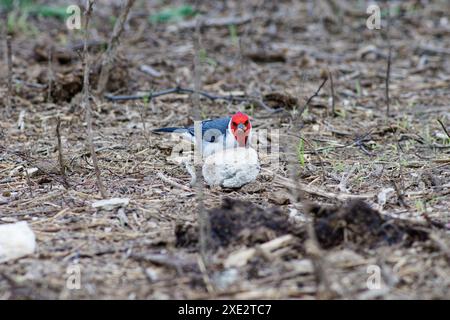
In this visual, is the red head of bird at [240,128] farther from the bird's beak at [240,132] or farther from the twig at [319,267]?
the twig at [319,267]

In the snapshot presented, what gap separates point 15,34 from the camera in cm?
915

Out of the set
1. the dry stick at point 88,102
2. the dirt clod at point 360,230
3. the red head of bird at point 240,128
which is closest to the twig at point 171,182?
the dry stick at point 88,102

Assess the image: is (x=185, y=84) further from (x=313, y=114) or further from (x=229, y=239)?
(x=229, y=239)

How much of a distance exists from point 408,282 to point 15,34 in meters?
7.24

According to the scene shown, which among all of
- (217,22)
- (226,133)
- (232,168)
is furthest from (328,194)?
(217,22)

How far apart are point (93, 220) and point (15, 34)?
5779mm

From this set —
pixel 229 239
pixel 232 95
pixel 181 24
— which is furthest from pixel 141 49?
pixel 229 239

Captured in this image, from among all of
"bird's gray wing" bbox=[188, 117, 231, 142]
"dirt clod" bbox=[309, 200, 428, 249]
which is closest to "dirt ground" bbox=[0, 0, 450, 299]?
"dirt clod" bbox=[309, 200, 428, 249]

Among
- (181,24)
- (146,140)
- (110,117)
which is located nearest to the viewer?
(146,140)

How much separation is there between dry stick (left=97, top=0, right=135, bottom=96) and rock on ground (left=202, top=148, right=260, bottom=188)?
7.53ft

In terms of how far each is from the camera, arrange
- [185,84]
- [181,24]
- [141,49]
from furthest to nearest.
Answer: [181,24]
[141,49]
[185,84]

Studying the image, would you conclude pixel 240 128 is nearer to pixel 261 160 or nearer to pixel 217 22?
pixel 261 160

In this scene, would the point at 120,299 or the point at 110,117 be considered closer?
the point at 120,299

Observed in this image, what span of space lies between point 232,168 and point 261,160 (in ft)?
2.85
